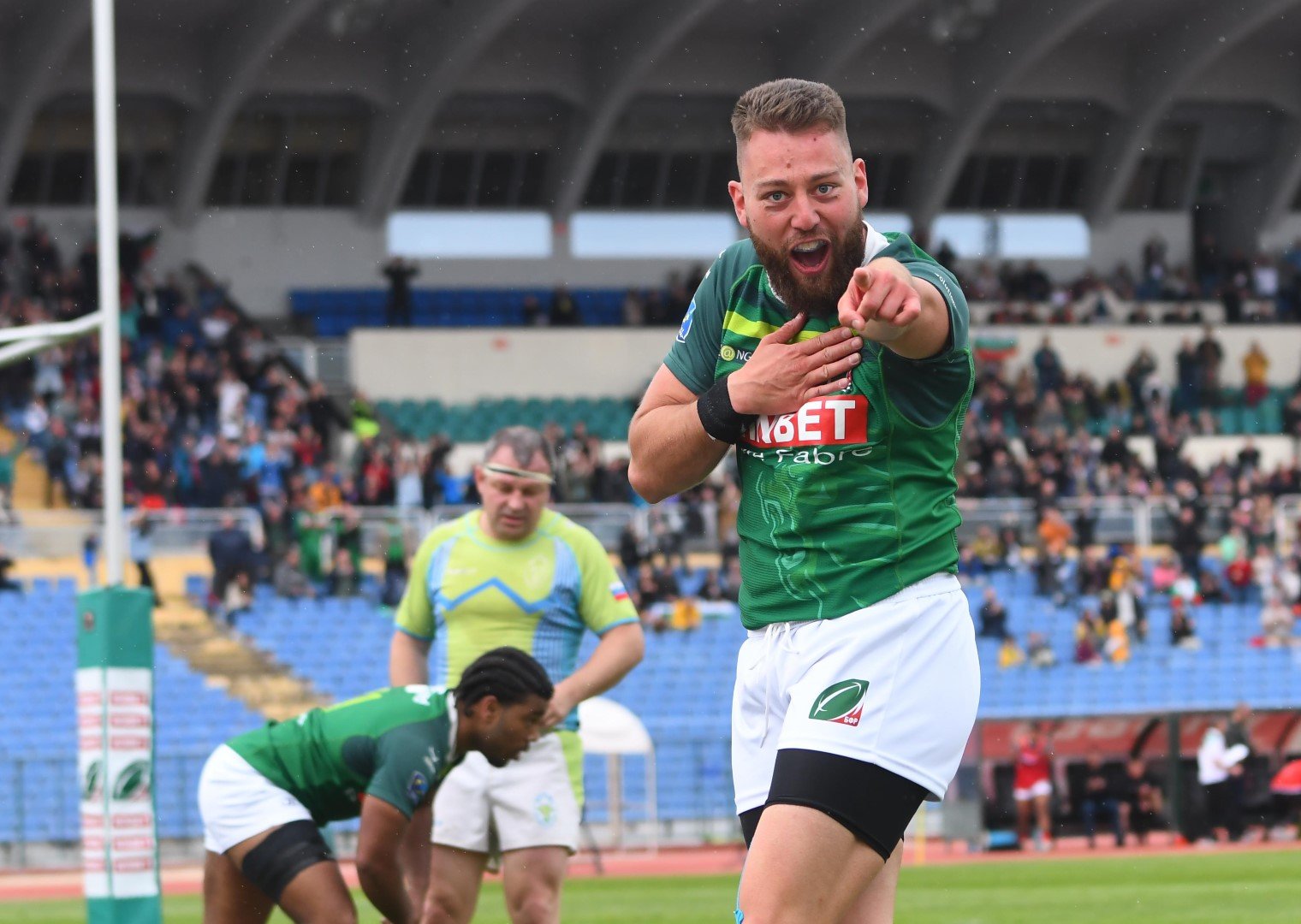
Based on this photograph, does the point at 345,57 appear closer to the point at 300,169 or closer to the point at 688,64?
the point at 300,169

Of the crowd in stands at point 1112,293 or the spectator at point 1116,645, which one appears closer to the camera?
the spectator at point 1116,645

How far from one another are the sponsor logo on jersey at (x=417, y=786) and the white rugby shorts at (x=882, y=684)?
205 centimetres

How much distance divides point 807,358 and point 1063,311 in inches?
1434

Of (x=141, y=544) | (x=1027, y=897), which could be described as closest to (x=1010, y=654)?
(x=141, y=544)

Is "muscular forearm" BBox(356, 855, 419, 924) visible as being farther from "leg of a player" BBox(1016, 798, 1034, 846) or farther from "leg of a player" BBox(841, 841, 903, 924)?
"leg of a player" BBox(1016, 798, 1034, 846)

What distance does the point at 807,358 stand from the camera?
13.4 feet

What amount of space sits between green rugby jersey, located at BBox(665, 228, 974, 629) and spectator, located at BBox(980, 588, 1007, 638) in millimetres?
22719

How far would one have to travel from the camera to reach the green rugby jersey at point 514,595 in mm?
7559

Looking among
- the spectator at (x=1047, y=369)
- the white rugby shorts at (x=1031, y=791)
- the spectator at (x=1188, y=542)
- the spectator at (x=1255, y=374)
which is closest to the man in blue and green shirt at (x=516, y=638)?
the white rugby shorts at (x=1031, y=791)

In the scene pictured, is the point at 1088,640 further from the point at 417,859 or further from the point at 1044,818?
the point at 417,859

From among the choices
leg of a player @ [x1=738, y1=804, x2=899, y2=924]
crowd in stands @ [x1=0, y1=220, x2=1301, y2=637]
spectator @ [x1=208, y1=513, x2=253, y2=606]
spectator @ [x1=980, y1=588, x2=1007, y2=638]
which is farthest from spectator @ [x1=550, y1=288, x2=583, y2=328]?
leg of a player @ [x1=738, y1=804, x2=899, y2=924]

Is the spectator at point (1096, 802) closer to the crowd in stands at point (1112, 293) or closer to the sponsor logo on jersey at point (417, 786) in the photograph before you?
the sponsor logo on jersey at point (417, 786)

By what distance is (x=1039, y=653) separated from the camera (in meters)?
26.7

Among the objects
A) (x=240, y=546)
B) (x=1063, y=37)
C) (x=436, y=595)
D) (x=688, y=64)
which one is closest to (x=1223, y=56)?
(x=1063, y=37)
